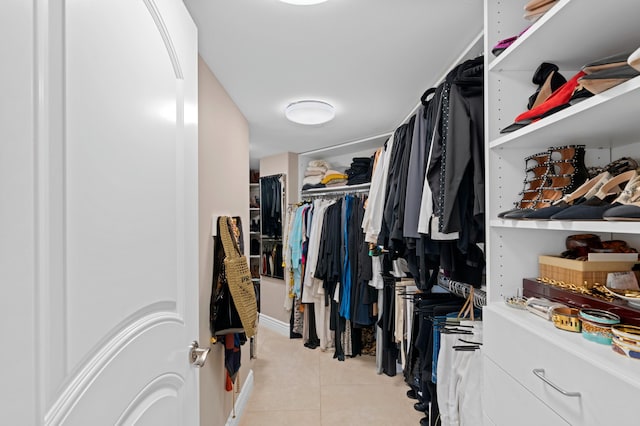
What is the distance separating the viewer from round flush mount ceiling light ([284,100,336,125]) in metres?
Answer: 2.36

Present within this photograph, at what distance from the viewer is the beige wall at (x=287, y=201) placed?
13.1 ft

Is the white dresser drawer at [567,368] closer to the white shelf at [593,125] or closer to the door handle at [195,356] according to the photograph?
the white shelf at [593,125]

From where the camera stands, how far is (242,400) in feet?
7.86

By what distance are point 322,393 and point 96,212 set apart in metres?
2.48

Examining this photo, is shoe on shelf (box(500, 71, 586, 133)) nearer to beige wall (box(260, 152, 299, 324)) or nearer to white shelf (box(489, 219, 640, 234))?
white shelf (box(489, 219, 640, 234))

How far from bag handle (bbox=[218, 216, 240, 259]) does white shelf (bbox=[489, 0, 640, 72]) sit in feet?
4.90

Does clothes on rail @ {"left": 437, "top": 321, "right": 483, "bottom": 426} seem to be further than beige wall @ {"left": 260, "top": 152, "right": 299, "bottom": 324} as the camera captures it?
No

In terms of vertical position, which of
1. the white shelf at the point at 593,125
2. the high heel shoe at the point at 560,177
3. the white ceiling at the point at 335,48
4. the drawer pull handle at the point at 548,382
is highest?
the white ceiling at the point at 335,48

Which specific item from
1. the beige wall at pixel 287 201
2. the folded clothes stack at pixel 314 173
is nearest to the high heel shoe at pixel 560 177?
the folded clothes stack at pixel 314 173

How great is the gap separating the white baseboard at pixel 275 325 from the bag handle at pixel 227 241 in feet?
7.39

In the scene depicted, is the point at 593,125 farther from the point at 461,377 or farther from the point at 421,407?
the point at 421,407

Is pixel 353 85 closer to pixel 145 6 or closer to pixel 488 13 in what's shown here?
pixel 488 13

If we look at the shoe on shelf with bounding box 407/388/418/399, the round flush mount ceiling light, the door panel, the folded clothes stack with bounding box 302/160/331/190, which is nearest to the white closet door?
the door panel

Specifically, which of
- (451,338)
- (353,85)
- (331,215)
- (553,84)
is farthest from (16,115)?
(331,215)
